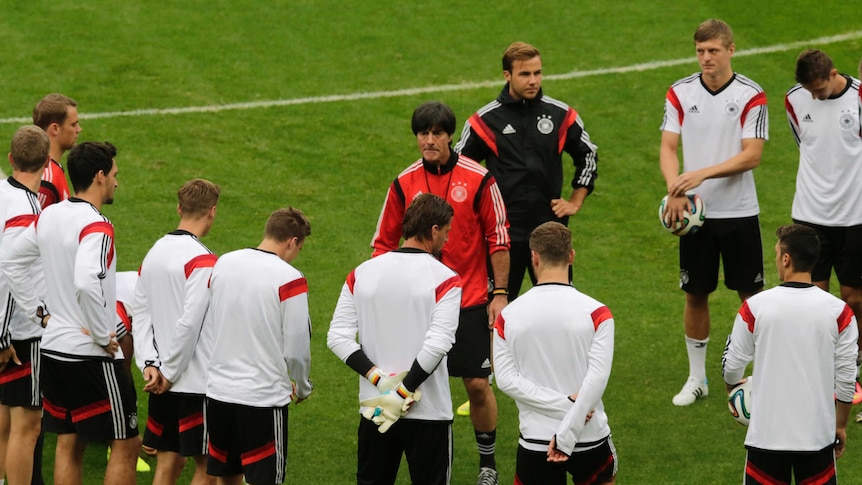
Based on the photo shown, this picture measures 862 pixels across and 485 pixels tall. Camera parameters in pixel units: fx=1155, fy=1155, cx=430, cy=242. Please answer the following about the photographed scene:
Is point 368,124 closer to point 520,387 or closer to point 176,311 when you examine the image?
point 176,311

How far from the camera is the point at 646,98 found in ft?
49.5

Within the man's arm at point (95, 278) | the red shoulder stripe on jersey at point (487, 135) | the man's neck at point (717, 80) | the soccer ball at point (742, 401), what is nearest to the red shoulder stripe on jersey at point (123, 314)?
the man's arm at point (95, 278)

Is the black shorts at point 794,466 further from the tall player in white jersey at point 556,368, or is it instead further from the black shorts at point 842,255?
A: the black shorts at point 842,255

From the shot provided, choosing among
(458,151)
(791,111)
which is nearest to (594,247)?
(791,111)

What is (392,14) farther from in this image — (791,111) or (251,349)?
(251,349)

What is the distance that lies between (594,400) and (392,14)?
13248 mm

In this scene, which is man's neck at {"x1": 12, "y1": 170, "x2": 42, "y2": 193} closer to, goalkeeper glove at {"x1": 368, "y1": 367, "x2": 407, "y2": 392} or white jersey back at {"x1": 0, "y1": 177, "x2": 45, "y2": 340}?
white jersey back at {"x1": 0, "y1": 177, "x2": 45, "y2": 340}

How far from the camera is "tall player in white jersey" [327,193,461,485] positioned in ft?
18.4

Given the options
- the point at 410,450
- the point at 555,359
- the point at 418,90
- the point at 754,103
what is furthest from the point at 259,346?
the point at 418,90

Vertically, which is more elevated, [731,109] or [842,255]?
[731,109]

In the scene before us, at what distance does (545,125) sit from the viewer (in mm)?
7762

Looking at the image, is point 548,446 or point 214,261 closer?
point 548,446

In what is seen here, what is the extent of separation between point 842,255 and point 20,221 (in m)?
5.65

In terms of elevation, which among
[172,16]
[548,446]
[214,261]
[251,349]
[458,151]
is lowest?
[548,446]
